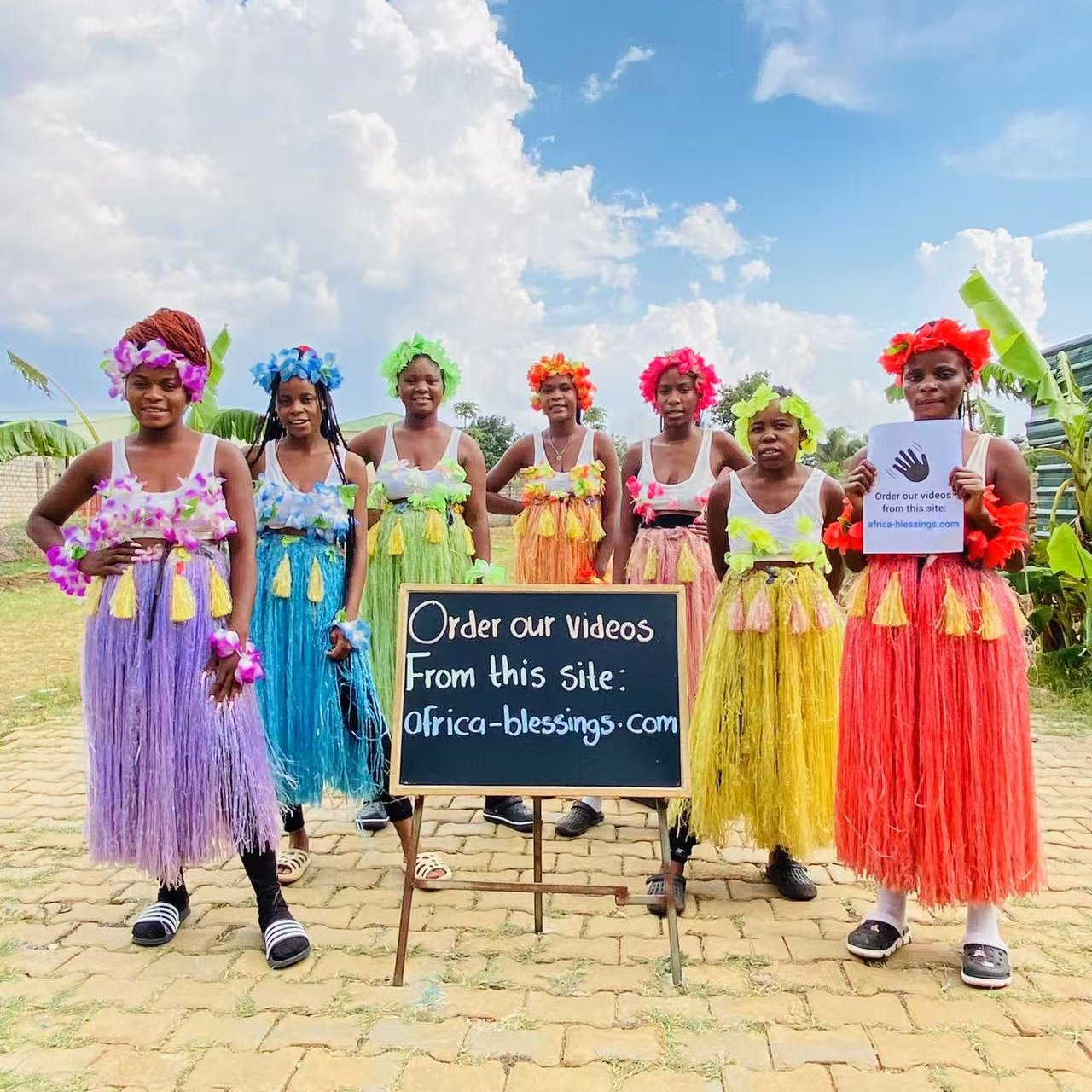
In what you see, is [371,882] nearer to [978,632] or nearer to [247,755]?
[247,755]

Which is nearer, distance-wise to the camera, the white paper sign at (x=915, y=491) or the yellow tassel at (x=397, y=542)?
the white paper sign at (x=915, y=491)

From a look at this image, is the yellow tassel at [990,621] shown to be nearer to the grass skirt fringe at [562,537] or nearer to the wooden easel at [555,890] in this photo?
the wooden easel at [555,890]

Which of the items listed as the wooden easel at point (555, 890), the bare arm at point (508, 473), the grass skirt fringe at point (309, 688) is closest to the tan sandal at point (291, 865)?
the grass skirt fringe at point (309, 688)

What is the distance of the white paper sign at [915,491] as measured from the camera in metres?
2.85

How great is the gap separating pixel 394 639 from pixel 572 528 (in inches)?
44.3

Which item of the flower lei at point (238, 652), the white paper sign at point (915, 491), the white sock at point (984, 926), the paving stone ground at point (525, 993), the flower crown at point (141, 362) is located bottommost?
the paving stone ground at point (525, 993)

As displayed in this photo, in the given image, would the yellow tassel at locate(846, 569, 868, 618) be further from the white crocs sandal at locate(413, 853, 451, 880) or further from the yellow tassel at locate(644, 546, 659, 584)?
the white crocs sandal at locate(413, 853, 451, 880)

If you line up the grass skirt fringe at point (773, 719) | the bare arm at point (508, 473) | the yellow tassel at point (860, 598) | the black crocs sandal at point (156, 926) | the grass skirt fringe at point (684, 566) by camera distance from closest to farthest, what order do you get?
the yellow tassel at point (860, 598), the black crocs sandal at point (156, 926), the grass skirt fringe at point (773, 719), the grass skirt fringe at point (684, 566), the bare arm at point (508, 473)

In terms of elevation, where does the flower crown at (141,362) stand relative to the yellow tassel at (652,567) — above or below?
above

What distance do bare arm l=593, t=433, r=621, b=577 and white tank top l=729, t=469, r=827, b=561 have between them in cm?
142

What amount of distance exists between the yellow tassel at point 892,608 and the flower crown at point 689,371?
1723 mm

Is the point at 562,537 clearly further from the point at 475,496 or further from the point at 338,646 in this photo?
the point at 338,646

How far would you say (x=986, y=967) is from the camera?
283 centimetres

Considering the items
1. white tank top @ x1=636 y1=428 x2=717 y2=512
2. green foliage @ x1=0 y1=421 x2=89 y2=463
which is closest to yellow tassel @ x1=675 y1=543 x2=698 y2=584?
white tank top @ x1=636 y1=428 x2=717 y2=512
